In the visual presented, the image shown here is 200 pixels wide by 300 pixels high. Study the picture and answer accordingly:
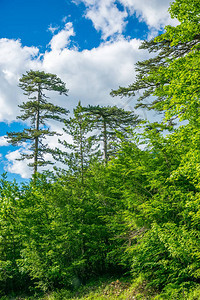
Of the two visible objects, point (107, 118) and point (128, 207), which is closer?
point (128, 207)

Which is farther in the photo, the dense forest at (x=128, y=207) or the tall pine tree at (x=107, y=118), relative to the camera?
the tall pine tree at (x=107, y=118)

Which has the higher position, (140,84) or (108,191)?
(140,84)

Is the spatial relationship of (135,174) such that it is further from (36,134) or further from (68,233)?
(36,134)

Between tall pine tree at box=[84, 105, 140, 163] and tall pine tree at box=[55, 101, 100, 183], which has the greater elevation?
tall pine tree at box=[84, 105, 140, 163]

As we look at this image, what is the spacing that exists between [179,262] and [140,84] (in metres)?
12.0

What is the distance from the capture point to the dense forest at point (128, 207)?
7.09 metres

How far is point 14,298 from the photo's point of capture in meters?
11.4

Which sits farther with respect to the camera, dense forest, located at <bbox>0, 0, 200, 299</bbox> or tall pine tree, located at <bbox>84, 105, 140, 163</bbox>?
tall pine tree, located at <bbox>84, 105, 140, 163</bbox>

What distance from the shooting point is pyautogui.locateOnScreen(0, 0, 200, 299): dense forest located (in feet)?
23.3

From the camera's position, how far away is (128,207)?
8.68 m

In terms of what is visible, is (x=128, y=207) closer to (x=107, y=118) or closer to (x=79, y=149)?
(x=79, y=149)

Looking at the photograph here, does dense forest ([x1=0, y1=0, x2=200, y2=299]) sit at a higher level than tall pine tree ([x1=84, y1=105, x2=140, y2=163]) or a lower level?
lower

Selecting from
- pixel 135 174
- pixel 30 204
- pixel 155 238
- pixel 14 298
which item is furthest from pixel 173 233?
pixel 14 298

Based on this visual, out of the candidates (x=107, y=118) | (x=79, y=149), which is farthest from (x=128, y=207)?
(x=107, y=118)
